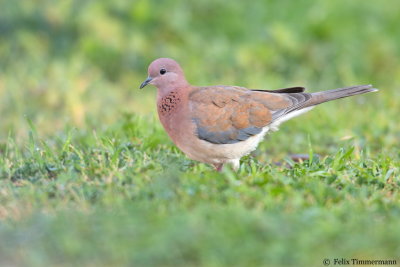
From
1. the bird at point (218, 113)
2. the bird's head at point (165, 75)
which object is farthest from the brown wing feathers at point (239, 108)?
A: the bird's head at point (165, 75)

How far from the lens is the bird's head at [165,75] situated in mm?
5754

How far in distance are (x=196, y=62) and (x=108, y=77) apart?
1.22m

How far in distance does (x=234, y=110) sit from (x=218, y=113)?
15cm

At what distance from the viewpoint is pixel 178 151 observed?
19.9ft

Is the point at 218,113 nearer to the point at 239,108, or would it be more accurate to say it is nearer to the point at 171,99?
the point at 239,108

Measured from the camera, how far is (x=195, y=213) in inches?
162

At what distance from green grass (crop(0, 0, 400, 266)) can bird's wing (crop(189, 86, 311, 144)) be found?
11.3 inches

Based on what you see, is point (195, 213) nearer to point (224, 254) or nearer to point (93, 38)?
point (224, 254)

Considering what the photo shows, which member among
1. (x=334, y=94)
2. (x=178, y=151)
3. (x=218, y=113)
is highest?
(x=334, y=94)

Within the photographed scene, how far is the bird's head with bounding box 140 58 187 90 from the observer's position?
5754 millimetres

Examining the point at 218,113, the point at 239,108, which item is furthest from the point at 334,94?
the point at 218,113

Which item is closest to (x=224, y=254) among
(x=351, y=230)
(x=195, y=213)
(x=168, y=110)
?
(x=195, y=213)

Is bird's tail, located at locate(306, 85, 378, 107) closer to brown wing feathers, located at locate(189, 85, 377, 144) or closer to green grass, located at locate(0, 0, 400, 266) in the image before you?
brown wing feathers, located at locate(189, 85, 377, 144)

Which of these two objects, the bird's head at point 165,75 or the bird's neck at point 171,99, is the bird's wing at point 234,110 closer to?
the bird's neck at point 171,99
